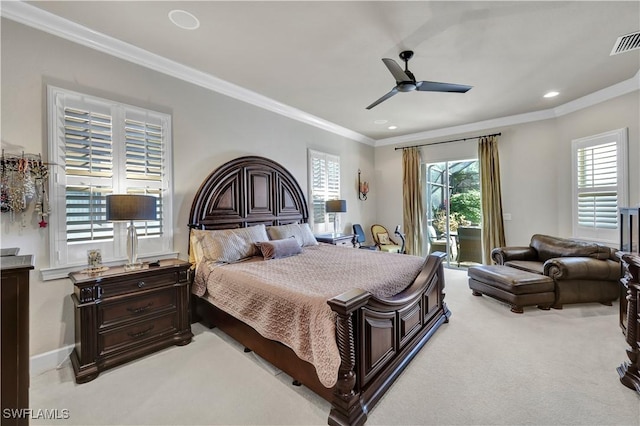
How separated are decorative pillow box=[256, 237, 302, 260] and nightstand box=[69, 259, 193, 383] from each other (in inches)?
34.5

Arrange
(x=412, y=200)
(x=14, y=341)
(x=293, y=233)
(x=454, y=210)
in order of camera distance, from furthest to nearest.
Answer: (x=412, y=200), (x=454, y=210), (x=293, y=233), (x=14, y=341)

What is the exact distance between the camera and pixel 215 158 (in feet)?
11.8

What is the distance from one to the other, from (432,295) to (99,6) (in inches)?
161

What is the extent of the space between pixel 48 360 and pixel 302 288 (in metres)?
2.35

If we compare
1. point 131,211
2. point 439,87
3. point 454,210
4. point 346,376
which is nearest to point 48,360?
point 131,211

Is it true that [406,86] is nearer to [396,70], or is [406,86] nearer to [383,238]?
[396,70]

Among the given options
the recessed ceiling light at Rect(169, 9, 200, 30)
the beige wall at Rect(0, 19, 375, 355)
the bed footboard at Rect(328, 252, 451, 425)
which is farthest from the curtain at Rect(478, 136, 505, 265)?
the recessed ceiling light at Rect(169, 9, 200, 30)

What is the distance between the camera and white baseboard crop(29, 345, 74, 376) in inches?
88.7

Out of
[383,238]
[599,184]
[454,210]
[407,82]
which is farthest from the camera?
[383,238]

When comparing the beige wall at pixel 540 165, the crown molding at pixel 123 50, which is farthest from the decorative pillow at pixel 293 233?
the beige wall at pixel 540 165

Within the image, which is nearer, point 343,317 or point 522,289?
point 343,317

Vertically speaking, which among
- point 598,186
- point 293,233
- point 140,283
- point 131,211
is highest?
point 598,186

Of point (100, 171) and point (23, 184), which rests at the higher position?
point (100, 171)

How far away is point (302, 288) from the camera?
2086 millimetres
